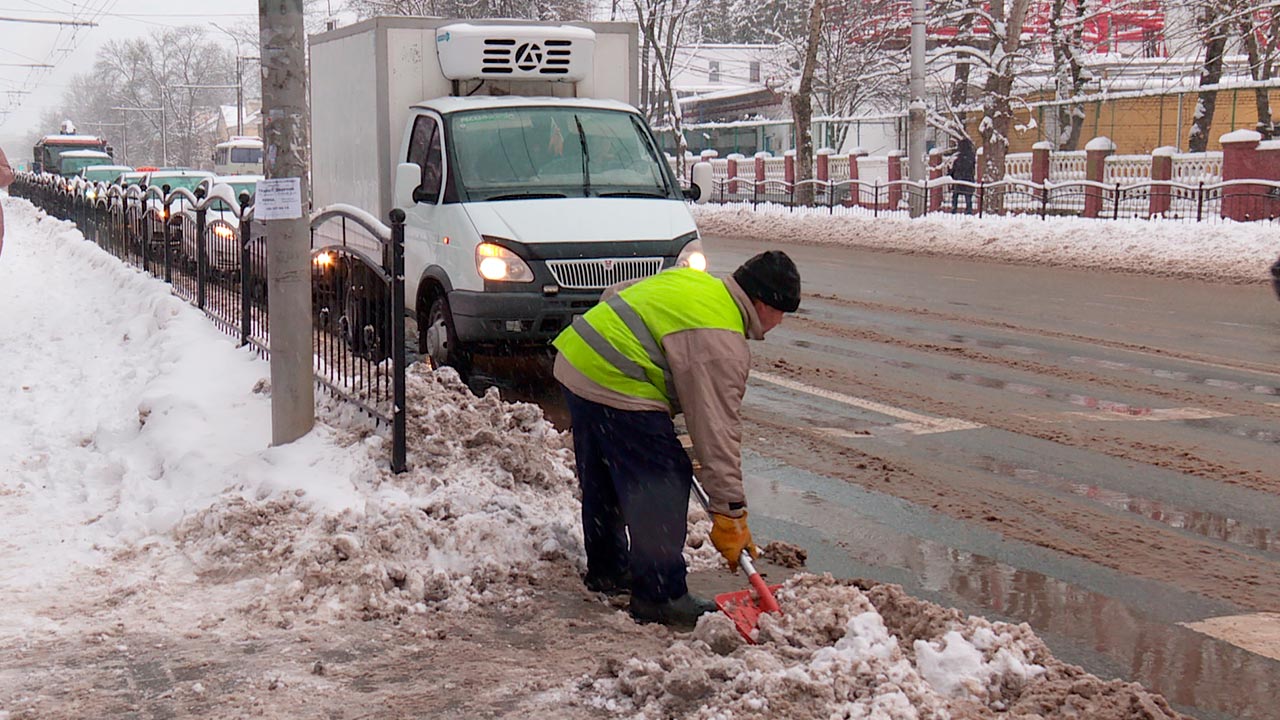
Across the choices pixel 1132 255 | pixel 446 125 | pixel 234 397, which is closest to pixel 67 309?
pixel 446 125

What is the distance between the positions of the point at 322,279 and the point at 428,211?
89.0 inches

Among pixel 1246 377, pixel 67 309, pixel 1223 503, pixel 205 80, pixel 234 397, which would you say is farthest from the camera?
pixel 205 80

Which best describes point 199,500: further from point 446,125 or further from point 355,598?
point 446,125

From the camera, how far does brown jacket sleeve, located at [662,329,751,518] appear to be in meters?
4.40

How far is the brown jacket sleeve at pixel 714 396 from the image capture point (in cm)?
440

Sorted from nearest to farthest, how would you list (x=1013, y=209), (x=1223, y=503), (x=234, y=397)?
(x=1223, y=503) → (x=234, y=397) → (x=1013, y=209)

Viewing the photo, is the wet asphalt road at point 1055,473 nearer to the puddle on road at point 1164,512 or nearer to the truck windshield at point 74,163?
the puddle on road at point 1164,512

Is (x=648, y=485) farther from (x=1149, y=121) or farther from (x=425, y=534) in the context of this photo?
(x=1149, y=121)

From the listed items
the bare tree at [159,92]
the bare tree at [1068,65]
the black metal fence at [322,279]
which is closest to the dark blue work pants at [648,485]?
the black metal fence at [322,279]

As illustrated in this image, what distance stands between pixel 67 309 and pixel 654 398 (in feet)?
33.0

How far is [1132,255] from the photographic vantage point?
20.2 m

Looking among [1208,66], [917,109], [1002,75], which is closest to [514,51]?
[917,109]

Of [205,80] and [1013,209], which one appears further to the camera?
[205,80]

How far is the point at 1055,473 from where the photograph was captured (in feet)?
22.6
